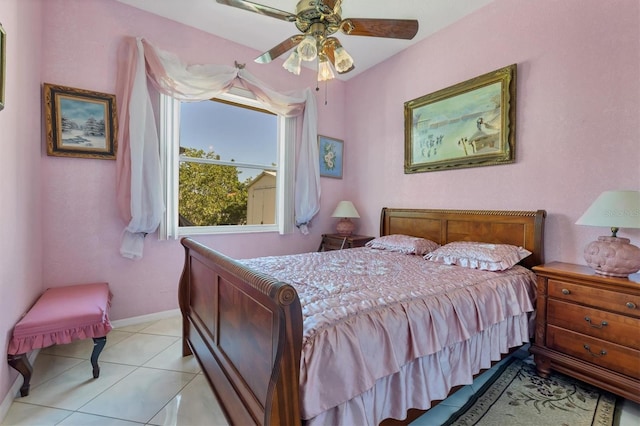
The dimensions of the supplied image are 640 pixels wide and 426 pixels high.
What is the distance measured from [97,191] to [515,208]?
146 inches

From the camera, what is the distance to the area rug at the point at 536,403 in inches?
60.1

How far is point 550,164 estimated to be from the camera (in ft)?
7.22

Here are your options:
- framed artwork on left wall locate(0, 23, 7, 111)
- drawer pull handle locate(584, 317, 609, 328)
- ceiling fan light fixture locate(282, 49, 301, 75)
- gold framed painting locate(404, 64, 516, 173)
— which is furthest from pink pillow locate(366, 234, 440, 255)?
framed artwork on left wall locate(0, 23, 7, 111)

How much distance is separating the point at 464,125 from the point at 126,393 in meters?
3.43

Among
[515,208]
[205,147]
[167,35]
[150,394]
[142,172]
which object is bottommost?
[150,394]

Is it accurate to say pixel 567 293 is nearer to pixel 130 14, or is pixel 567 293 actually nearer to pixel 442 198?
pixel 442 198

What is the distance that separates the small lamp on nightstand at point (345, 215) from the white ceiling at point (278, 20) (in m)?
1.89

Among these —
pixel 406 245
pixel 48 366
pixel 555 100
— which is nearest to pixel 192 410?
pixel 48 366

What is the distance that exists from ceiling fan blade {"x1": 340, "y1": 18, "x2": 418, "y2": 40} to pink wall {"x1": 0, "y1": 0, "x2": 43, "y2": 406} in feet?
6.40

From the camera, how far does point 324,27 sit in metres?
1.77

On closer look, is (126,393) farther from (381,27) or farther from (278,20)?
(278,20)

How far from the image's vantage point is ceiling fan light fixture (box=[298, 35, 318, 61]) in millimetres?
1804

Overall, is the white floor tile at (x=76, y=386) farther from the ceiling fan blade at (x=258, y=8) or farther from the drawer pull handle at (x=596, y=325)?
the drawer pull handle at (x=596, y=325)

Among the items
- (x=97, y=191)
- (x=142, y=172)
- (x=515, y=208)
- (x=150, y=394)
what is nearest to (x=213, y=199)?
(x=142, y=172)
